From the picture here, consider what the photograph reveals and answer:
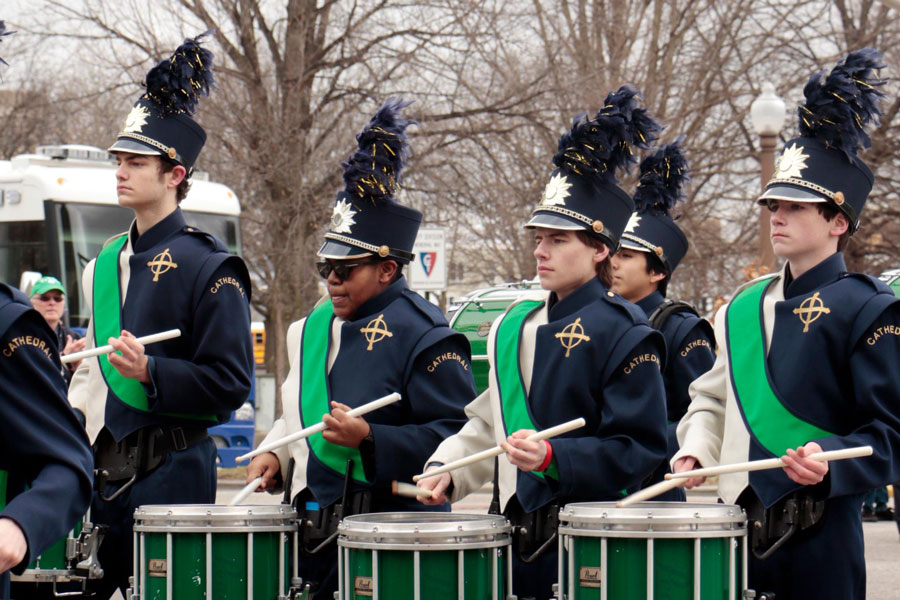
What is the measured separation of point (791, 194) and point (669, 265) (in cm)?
304

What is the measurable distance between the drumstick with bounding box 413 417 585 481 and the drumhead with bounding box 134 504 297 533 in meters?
0.55

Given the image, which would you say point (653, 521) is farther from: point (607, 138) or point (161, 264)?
point (161, 264)

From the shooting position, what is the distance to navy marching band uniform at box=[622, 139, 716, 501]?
7.43m

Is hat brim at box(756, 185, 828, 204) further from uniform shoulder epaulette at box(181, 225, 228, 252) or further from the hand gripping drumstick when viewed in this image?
uniform shoulder epaulette at box(181, 225, 228, 252)

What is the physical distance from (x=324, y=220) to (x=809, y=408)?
56.7 ft

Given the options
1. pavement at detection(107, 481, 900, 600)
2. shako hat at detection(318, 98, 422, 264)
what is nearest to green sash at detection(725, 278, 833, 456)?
shako hat at detection(318, 98, 422, 264)

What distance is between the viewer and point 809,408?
4969 millimetres

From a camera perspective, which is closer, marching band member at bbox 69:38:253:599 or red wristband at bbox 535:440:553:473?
red wristband at bbox 535:440:553:473

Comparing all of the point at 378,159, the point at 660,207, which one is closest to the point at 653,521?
the point at 378,159

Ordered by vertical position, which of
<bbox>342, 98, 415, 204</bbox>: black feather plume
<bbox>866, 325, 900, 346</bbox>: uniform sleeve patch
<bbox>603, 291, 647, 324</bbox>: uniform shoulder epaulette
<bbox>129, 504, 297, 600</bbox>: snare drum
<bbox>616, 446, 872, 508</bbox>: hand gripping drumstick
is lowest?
<bbox>129, 504, 297, 600</bbox>: snare drum

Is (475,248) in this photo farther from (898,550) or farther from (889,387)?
(889,387)

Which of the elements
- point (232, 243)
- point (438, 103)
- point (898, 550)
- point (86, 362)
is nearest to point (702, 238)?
point (438, 103)

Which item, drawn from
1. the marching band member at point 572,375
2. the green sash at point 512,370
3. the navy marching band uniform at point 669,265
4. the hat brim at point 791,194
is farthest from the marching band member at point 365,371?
the navy marching band uniform at point 669,265

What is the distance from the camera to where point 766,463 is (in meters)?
4.62
